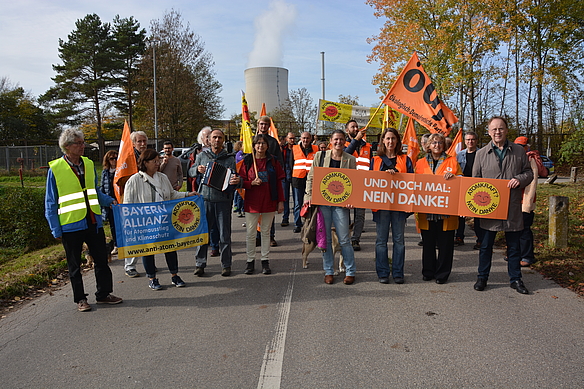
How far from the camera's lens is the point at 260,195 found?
6.55 meters

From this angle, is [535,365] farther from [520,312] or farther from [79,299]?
[79,299]

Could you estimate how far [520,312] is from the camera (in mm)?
4809

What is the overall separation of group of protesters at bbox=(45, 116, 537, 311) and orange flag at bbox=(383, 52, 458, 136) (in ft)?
3.94

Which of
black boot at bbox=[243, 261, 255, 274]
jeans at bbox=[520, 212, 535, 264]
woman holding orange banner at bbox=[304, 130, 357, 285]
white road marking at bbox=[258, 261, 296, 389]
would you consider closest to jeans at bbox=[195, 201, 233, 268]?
black boot at bbox=[243, 261, 255, 274]

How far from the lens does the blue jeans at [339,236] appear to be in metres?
5.98

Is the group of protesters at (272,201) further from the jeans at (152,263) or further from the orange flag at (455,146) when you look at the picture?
the orange flag at (455,146)

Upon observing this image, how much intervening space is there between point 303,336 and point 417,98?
546 cm

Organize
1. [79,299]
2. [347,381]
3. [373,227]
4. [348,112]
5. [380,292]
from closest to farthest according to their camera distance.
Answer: [347,381]
[79,299]
[380,292]
[373,227]
[348,112]

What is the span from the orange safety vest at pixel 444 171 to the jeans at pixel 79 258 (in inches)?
167

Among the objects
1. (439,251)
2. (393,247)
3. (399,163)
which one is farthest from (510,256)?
(399,163)

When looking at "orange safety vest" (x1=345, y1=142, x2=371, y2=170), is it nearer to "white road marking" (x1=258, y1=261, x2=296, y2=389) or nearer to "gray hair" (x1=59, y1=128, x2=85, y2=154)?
"white road marking" (x1=258, y1=261, x2=296, y2=389)

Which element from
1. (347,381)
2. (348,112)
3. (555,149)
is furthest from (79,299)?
(555,149)

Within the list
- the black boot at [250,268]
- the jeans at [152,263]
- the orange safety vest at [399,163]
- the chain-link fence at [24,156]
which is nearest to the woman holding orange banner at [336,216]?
the orange safety vest at [399,163]

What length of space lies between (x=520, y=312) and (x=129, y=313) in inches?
176
